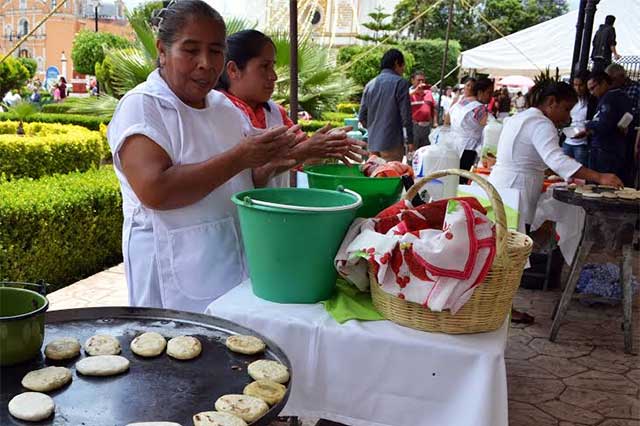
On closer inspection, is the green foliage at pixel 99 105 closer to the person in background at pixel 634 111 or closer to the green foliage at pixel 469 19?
the person in background at pixel 634 111

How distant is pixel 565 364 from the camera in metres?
3.27

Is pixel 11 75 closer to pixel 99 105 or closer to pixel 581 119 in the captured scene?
pixel 99 105

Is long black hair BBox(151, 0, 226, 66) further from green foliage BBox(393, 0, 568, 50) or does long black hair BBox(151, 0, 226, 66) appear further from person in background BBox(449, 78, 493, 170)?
green foliage BBox(393, 0, 568, 50)

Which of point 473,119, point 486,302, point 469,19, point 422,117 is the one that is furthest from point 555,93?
point 469,19

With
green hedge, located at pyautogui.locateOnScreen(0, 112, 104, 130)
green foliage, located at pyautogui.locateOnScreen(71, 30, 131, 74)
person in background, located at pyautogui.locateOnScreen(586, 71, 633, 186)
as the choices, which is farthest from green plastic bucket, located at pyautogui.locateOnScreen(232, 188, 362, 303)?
green foliage, located at pyautogui.locateOnScreen(71, 30, 131, 74)

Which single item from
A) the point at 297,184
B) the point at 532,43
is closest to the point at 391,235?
the point at 297,184

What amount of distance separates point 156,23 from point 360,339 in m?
1.04

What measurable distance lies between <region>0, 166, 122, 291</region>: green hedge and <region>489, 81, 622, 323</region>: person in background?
292 centimetres

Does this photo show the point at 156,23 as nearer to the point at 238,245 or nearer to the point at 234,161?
the point at 234,161

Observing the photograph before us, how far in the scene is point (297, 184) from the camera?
2627mm

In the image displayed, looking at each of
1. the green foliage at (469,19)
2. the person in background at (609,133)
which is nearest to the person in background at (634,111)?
the person in background at (609,133)

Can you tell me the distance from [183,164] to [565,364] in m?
2.68

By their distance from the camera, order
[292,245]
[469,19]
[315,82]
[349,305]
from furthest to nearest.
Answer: [469,19] < [315,82] < [349,305] < [292,245]

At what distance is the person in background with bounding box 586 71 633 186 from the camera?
579 cm
